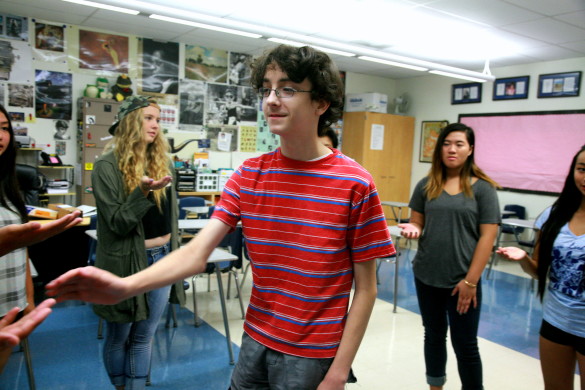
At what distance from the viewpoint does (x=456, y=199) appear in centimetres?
223

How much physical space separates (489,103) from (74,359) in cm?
695

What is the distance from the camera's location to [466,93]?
301 inches

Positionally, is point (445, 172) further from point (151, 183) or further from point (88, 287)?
point (88, 287)

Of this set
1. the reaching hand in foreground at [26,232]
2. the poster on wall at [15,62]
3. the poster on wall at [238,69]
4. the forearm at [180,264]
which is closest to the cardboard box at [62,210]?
the reaching hand in foreground at [26,232]

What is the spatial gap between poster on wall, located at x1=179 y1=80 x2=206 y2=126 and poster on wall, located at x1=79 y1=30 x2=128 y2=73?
89 cm

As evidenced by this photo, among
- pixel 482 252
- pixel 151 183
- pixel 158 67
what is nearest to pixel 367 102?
pixel 158 67

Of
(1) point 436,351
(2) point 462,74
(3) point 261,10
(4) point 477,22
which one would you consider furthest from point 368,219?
(2) point 462,74

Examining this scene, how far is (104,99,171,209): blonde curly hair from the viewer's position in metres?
2.06

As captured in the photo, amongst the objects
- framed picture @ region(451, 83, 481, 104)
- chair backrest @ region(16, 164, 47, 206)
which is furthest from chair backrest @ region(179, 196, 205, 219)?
framed picture @ region(451, 83, 481, 104)

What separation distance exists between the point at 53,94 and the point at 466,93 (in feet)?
21.0

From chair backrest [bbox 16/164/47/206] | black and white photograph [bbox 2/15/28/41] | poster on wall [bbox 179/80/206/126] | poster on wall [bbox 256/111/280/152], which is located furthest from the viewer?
poster on wall [bbox 256/111/280/152]

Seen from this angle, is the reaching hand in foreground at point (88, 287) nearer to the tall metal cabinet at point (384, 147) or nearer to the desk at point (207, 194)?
the desk at point (207, 194)

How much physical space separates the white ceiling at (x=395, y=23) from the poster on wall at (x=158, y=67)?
152 millimetres

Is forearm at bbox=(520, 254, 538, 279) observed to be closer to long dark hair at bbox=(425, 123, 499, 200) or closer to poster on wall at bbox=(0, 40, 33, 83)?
long dark hair at bbox=(425, 123, 499, 200)
